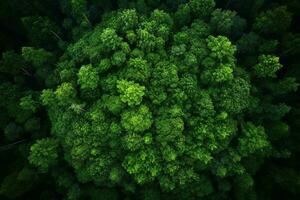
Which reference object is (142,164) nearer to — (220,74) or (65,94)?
(65,94)

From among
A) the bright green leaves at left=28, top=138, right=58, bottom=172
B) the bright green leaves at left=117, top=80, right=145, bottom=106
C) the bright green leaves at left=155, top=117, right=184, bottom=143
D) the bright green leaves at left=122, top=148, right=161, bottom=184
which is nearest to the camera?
the bright green leaves at left=117, top=80, right=145, bottom=106

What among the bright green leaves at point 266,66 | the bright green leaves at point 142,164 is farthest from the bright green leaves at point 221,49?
the bright green leaves at point 142,164

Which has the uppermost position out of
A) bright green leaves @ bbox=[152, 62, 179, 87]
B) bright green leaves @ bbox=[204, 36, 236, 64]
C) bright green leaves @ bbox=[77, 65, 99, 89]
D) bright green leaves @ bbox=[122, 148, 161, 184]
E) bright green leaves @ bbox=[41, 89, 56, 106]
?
bright green leaves @ bbox=[204, 36, 236, 64]

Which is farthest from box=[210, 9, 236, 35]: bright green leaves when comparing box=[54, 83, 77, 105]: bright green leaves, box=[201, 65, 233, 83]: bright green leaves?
box=[54, 83, 77, 105]: bright green leaves

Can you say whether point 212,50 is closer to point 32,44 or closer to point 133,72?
point 133,72

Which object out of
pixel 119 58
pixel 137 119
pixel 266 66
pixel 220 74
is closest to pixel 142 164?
pixel 137 119

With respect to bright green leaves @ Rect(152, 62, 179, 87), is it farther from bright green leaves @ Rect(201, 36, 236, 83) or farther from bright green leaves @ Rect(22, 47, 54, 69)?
bright green leaves @ Rect(22, 47, 54, 69)

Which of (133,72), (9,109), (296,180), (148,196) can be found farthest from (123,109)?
(296,180)
